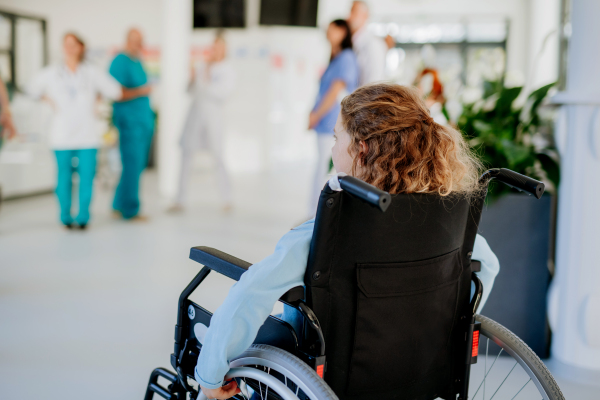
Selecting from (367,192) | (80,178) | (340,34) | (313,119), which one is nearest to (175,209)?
(80,178)

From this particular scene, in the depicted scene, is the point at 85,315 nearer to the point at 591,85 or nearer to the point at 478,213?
the point at 478,213

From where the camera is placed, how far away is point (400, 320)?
982mm

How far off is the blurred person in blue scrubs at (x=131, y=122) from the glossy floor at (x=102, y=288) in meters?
0.22

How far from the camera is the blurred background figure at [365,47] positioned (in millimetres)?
3865

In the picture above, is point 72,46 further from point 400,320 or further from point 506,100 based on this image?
point 400,320

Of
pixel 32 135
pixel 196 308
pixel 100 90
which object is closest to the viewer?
pixel 196 308

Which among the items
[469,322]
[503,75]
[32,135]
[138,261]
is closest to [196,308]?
[469,322]

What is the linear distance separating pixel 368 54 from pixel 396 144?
309cm

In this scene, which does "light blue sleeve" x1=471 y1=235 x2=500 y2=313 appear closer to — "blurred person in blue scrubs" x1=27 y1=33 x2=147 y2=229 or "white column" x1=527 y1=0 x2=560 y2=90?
"blurred person in blue scrubs" x1=27 y1=33 x2=147 y2=229

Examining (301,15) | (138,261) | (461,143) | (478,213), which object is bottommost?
(138,261)

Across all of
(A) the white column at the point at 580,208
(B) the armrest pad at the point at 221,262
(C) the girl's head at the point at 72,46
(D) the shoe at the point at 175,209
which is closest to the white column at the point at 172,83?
(D) the shoe at the point at 175,209

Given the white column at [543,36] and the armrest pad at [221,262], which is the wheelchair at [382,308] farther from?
the white column at [543,36]

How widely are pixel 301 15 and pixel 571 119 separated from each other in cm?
531

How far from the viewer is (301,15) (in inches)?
265
